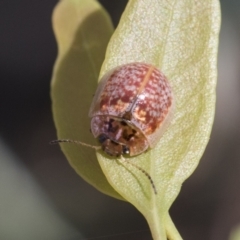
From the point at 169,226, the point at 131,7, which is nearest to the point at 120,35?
the point at 131,7

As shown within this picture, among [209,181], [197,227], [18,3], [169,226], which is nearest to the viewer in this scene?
[169,226]

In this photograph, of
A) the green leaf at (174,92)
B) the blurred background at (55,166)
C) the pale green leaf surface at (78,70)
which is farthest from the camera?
the blurred background at (55,166)

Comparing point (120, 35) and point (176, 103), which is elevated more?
point (120, 35)

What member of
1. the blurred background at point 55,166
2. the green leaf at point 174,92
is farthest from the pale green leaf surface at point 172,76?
the blurred background at point 55,166

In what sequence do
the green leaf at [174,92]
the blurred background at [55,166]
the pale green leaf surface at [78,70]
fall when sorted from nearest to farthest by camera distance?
the green leaf at [174,92] → the pale green leaf surface at [78,70] → the blurred background at [55,166]

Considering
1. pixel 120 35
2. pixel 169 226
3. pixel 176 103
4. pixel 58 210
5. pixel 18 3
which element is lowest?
pixel 58 210

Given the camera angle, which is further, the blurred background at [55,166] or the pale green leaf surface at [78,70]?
the blurred background at [55,166]

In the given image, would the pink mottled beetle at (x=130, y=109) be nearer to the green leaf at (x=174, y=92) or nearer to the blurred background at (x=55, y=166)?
the green leaf at (x=174, y=92)

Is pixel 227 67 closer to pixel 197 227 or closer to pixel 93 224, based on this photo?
pixel 197 227
